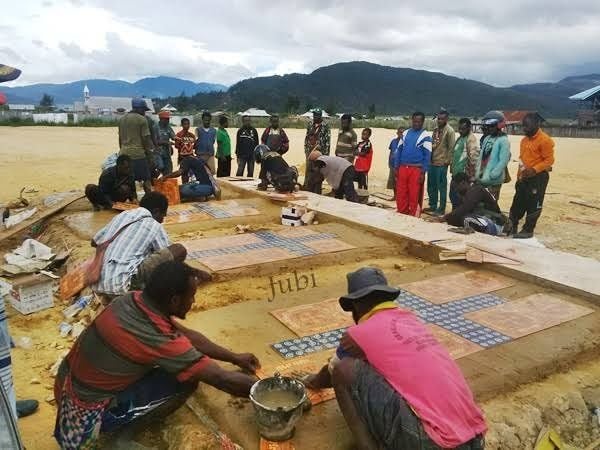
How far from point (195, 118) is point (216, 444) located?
3712 cm

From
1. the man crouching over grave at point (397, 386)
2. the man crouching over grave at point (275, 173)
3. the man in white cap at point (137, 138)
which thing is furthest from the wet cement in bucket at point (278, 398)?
the man crouching over grave at point (275, 173)

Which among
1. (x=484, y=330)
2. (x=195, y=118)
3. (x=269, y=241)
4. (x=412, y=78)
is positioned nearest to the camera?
(x=484, y=330)

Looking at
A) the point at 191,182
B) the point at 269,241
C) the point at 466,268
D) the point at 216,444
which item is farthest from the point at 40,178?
the point at 216,444

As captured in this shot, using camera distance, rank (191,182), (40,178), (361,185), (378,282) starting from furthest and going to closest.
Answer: (40,178)
(361,185)
(191,182)
(378,282)

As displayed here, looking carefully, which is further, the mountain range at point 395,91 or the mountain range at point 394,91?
the mountain range at point 395,91

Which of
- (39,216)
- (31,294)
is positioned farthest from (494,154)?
(39,216)

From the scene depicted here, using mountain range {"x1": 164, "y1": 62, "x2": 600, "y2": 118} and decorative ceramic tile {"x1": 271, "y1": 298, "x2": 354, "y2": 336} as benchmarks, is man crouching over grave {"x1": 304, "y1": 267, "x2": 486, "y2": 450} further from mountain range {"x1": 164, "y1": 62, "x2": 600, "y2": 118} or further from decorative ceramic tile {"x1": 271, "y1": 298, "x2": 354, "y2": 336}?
mountain range {"x1": 164, "y1": 62, "x2": 600, "y2": 118}

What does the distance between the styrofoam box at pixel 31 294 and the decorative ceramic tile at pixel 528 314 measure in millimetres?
3459

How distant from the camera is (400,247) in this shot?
5492mm

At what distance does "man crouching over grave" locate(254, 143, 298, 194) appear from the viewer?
25.5 ft

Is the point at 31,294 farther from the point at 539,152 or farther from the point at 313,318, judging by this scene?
the point at 539,152

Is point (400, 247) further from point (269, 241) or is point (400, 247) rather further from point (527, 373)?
point (527, 373)

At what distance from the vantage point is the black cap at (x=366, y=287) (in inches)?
85.8

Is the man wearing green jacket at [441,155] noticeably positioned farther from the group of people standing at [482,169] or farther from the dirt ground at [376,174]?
the dirt ground at [376,174]
